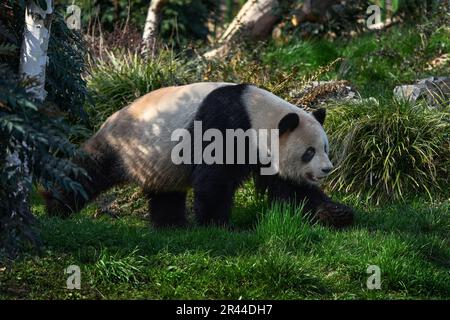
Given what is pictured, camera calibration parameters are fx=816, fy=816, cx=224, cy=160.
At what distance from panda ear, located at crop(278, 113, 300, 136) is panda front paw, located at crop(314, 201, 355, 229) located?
0.82 m

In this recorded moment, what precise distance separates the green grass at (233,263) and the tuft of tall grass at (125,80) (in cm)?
297

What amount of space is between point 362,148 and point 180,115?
2.23 m

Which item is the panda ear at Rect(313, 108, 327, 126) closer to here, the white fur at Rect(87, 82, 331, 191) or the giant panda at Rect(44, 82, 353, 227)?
the giant panda at Rect(44, 82, 353, 227)

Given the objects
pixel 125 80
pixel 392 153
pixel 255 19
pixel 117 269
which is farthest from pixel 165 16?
pixel 117 269

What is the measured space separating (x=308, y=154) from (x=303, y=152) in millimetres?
51

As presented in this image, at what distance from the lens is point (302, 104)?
9.91m

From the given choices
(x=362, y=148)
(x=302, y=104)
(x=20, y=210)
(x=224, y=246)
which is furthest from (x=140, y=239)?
(x=302, y=104)

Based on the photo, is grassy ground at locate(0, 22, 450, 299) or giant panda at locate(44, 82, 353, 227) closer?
grassy ground at locate(0, 22, 450, 299)

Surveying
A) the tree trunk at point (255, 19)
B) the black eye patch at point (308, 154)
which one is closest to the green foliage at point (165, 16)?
the tree trunk at point (255, 19)

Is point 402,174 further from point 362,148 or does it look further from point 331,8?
point 331,8

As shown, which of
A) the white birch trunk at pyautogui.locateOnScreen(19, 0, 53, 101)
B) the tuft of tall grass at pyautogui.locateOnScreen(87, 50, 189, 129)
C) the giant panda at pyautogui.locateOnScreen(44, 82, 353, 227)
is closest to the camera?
the white birch trunk at pyautogui.locateOnScreen(19, 0, 53, 101)

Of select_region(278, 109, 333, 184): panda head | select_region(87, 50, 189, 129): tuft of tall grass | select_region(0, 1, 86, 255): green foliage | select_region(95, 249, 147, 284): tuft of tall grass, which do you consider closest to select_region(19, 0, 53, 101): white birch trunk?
select_region(0, 1, 86, 255): green foliage

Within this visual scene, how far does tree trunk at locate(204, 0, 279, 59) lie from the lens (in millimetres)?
14147

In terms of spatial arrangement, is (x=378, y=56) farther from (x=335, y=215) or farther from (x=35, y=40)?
(x=35, y=40)
